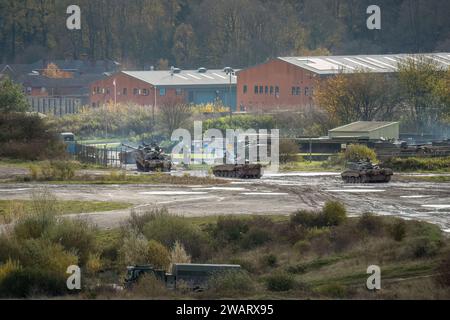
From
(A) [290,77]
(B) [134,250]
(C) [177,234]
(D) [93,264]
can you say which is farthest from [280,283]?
(A) [290,77]

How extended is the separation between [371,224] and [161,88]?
92.5 m

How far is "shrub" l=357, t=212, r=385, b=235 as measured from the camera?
4450cm

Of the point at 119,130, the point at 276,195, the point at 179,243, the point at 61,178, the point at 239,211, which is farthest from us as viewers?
the point at 119,130

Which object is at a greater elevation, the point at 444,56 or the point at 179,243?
the point at 444,56

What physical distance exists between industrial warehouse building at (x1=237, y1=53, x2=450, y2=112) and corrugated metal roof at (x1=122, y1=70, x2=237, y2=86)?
27.3 feet

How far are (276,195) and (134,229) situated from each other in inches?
632

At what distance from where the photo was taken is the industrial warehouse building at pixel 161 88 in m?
136

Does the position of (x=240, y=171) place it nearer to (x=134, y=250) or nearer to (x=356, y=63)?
(x=134, y=250)

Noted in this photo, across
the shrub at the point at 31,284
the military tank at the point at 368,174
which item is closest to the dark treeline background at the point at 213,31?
the military tank at the point at 368,174

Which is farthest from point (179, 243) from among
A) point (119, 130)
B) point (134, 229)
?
point (119, 130)

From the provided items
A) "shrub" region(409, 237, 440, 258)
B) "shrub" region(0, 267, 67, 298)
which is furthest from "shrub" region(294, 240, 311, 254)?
"shrub" region(0, 267, 67, 298)

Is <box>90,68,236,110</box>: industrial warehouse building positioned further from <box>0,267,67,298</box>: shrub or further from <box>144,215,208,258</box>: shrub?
<box>0,267,67,298</box>: shrub

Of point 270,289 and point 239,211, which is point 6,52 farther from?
point 270,289

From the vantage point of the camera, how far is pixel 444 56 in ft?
412
